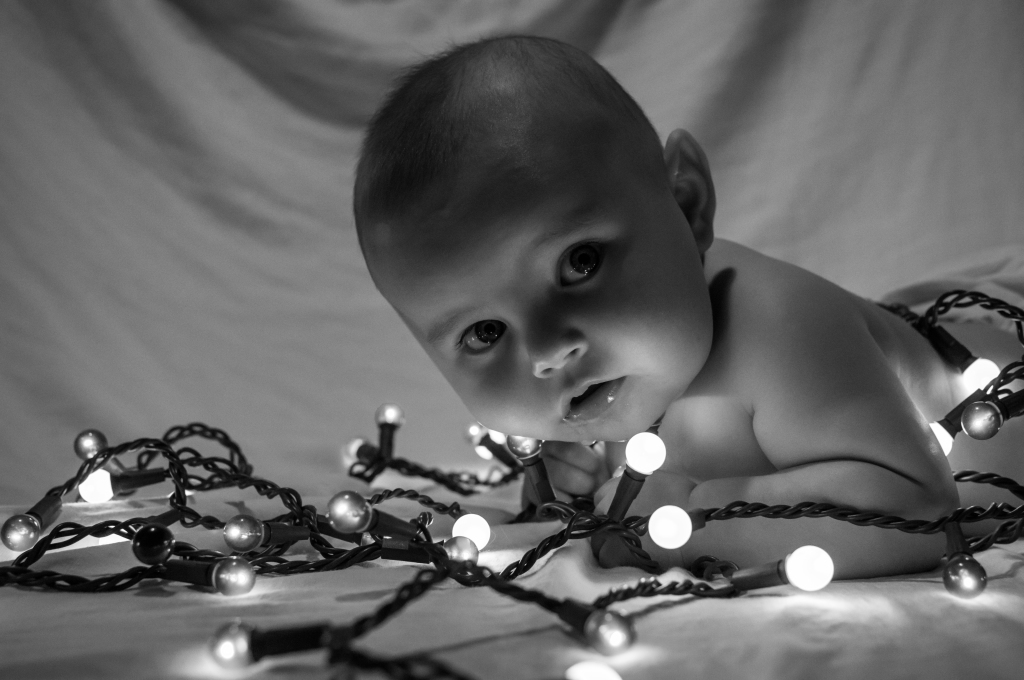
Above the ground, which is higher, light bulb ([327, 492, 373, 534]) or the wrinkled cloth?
light bulb ([327, 492, 373, 534])

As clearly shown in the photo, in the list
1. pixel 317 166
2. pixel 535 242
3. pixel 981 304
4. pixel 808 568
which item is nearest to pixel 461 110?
pixel 535 242

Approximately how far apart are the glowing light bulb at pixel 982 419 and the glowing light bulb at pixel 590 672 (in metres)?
0.47

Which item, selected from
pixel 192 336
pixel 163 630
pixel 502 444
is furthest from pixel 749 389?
pixel 192 336

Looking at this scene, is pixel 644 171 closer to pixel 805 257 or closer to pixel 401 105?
pixel 401 105

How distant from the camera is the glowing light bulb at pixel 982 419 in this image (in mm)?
823

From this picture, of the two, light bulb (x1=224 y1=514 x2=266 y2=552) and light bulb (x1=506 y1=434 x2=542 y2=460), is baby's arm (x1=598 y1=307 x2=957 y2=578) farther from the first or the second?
light bulb (x1=224 y1=514 x2=266 y2=552)

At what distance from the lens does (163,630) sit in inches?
24.0

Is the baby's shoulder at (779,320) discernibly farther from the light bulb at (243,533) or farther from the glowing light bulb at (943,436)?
the light bulb at (243,533)

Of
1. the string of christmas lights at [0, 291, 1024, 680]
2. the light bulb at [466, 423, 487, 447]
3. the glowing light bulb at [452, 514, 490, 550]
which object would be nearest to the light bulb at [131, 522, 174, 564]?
the string of christmas lights at [0, 291, 1024, 680]

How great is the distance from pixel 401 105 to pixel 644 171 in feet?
0.77

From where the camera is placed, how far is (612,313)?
2.67ft

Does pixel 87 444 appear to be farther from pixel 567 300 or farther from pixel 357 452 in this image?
pixel 567 300

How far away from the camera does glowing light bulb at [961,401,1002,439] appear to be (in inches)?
32.4

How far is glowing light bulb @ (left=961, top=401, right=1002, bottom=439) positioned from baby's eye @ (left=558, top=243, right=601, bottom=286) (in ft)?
1.16
